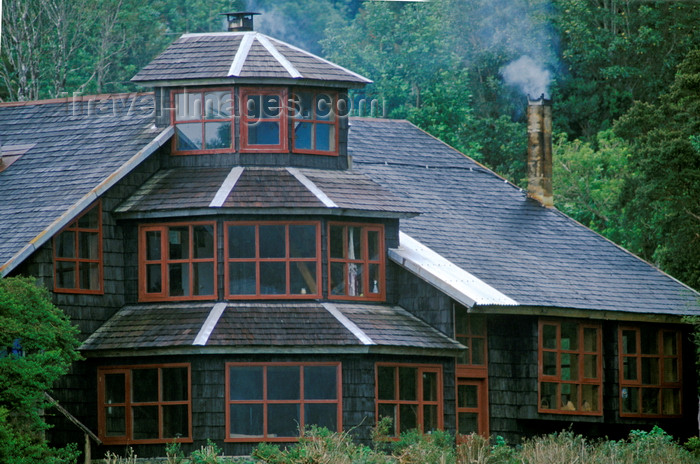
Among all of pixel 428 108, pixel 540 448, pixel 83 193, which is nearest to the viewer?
pixel 540 448

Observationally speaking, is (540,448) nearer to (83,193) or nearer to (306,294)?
(306,294)

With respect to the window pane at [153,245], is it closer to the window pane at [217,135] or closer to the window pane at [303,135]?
the window pane at [217,135]

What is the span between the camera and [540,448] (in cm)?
3391

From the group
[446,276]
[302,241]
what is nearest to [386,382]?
[446,276]

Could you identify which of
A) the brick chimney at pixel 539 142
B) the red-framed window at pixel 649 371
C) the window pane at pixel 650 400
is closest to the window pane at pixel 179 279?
the red-framed window at pixel 649 371

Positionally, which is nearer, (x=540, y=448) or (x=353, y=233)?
(x=540, y=448)

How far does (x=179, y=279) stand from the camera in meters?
37.1

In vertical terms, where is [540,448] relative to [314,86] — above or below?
below

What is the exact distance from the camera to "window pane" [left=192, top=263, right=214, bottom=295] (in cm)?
3678

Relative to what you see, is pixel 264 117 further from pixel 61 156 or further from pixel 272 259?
pixel 61 156

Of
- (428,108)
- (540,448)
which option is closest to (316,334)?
(540,448)

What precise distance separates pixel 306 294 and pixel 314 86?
4.98 m

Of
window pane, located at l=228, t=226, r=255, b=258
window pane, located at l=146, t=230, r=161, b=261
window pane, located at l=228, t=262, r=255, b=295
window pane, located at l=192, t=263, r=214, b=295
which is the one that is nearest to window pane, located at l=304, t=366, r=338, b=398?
window pane, located at l=228, t=262, r=255, b=295

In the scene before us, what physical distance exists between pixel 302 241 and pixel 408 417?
437 cm
